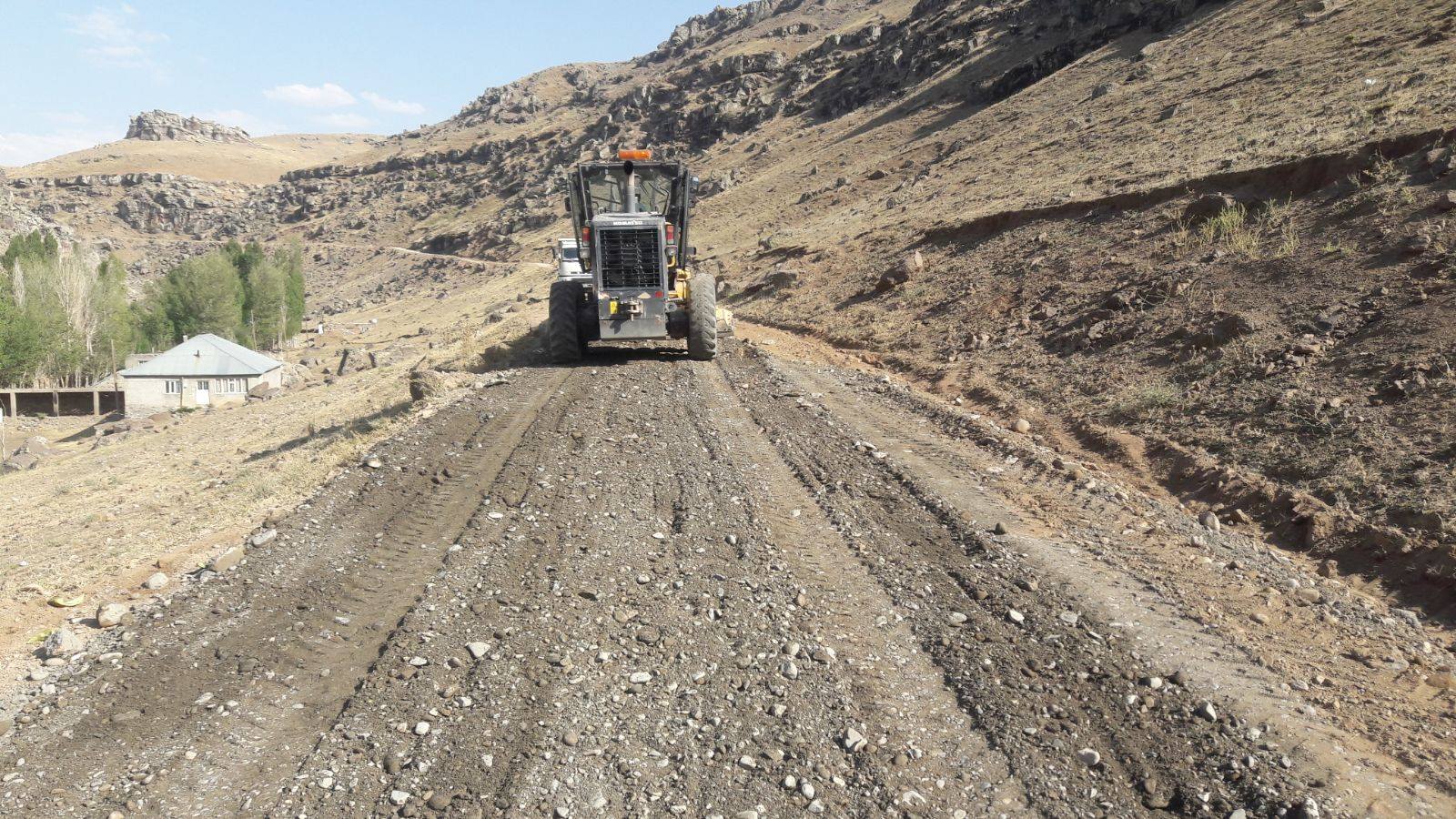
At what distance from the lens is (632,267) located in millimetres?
15352

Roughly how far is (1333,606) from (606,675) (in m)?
5.39

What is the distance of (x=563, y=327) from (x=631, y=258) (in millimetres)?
1899

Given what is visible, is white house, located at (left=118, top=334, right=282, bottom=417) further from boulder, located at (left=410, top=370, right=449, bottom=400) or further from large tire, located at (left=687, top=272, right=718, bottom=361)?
large tire, located at (left=687, top=272, right=718, bottom=361)

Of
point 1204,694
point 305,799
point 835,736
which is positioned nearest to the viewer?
point 305,799

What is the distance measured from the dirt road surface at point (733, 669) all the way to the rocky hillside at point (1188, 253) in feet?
5.46

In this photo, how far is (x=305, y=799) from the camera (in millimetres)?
4152

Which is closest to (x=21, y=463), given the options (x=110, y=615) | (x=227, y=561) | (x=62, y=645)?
(x=227, y=561)

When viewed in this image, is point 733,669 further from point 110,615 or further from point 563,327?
point 563,327

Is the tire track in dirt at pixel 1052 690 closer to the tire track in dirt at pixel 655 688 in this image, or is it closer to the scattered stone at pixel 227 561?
the tire track in dirt at pixel 655 688

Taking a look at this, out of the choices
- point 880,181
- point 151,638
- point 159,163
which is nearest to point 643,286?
point 151,638

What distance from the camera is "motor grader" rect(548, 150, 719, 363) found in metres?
15.2

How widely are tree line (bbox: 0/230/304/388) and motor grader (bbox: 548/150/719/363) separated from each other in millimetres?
48729

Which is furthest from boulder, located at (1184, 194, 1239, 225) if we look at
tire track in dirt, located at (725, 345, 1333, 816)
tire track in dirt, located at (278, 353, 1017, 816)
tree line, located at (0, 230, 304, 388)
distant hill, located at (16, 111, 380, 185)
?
distant hill, located at (16, 111, 380, 185)

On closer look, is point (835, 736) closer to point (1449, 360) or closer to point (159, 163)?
point (1449, 360)
